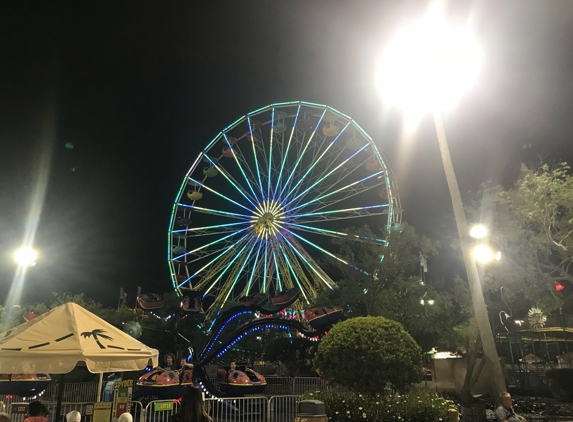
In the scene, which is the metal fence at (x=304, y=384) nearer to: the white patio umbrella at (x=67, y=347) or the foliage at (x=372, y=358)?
the foliage at (x=372, y=358)

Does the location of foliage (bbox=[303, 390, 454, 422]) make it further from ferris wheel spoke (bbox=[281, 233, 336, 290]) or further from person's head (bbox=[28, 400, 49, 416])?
ferris wheel spoke (bbox=[281, 233, 336, 290])

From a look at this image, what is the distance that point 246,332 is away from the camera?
56.2 feet

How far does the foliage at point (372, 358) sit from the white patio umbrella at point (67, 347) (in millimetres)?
5198

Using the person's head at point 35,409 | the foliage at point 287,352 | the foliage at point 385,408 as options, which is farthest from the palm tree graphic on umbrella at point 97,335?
the foliage at point 287,352

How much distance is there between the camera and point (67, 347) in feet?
17.2

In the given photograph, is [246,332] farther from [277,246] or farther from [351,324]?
[351,324]

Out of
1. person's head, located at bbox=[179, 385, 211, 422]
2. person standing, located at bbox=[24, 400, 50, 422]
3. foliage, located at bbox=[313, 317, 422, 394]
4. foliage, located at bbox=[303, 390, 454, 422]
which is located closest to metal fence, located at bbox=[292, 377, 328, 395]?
foliage, located at bbox=[313, 317, 422, 394]

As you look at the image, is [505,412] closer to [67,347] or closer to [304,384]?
[67,347]

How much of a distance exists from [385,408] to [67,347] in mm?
6159

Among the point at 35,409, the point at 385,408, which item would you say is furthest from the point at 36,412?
the point at 385,408

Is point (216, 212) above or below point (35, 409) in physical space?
above

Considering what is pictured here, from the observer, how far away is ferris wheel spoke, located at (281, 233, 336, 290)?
840 inches

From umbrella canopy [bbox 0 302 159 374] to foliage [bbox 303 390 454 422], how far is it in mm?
4390

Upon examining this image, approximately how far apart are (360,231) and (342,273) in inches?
88.0
